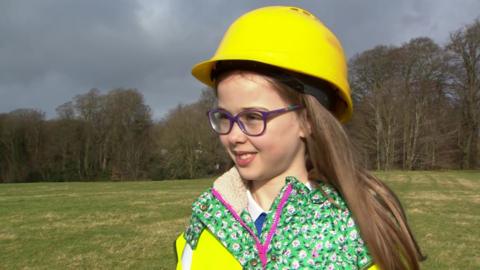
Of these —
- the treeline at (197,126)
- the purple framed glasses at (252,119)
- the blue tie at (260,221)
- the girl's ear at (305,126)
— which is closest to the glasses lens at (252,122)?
the purple framed glasses at (252,119)

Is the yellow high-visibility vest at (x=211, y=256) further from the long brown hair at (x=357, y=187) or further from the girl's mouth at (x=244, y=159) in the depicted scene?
the girl's mouth at (x=244, y=159)

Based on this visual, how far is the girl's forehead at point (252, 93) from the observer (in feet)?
5.56

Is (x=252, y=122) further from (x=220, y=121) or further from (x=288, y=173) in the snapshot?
(x=288, y=173)

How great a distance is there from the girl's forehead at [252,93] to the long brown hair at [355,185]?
0.08 feet

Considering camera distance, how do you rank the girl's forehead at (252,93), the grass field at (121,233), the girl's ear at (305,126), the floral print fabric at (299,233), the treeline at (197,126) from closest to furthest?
the floral print fabric at (299,233)
the girl's forehead at (252,93)
the girl's ear at (305,126)
the grass field at (121,233)
the treeline at (197,126)

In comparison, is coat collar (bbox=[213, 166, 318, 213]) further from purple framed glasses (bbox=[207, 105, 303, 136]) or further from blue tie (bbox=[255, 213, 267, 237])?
purple framed glasses (bbox=[207, 105, 303, 136])

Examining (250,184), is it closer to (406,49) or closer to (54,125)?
(54,125)

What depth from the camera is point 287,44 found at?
1.64 m

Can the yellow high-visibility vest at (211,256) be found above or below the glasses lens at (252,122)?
below

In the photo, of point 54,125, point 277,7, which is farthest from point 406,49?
point 277,7

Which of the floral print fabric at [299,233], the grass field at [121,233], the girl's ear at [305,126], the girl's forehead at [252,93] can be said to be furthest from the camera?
the grass field at [121,233]

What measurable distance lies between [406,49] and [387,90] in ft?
18.9

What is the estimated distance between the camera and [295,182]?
1.75 meters

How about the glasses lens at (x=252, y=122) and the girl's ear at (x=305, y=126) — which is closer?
the glasses lens at (x=252, y=122)
